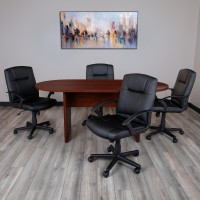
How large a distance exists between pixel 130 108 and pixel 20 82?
70.4 inches

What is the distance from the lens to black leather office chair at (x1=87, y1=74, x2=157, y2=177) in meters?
2.20

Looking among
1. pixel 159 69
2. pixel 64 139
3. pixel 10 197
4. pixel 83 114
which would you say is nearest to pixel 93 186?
pixel 10 197

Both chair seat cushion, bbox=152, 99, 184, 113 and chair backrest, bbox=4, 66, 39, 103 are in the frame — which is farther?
chair backrest, bbox=4, 66, 39, 103

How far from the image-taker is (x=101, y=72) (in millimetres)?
3879

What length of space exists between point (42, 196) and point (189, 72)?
240 centimetres

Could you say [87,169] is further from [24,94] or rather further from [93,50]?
[93,50]

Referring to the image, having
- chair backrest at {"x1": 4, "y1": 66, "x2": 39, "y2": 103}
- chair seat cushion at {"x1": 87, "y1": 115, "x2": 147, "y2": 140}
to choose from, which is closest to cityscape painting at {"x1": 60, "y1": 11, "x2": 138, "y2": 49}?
chair backrest at {"x1": 4, "y1": 66, "x2": 39, "y2": 103}

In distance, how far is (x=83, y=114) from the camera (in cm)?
434

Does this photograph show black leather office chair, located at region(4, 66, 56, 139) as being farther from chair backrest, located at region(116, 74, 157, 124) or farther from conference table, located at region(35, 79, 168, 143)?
chair backrest, located at region(116, 74, 157, 124)

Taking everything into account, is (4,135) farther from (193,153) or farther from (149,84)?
(193,153)

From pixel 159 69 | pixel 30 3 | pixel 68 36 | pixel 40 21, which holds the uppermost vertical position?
pixel 30 3

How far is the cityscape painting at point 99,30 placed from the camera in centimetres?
446

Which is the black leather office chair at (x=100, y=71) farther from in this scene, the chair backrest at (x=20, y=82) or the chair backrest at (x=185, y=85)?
the chair backrest at (x=185, y=85)

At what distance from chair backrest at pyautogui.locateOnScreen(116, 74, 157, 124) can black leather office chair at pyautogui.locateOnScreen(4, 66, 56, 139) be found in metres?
1.24
